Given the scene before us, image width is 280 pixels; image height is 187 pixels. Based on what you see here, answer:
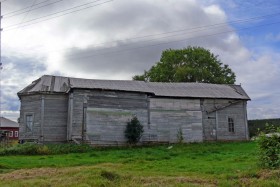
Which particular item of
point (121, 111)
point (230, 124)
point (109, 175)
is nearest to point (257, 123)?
point (230, 124)

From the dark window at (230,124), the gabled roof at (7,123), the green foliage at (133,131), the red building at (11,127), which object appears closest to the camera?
the green foliage at (133,131)

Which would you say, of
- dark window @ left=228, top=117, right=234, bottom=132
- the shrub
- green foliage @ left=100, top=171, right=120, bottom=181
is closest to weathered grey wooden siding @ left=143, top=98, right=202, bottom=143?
the shrub

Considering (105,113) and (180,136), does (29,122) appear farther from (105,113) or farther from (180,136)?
(180,136)

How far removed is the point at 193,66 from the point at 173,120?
22.4 m

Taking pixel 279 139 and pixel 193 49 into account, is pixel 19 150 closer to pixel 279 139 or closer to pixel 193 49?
pixel 279 139

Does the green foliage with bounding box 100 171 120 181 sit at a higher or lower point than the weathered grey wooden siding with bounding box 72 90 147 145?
lower

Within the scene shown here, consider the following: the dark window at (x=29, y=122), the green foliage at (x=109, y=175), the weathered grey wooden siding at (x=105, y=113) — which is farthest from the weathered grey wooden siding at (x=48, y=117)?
the green foliage at (x=109, y=175)

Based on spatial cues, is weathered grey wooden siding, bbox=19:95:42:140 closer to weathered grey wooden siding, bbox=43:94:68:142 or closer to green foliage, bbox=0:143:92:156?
weathered grey wooden siding, bbox=43:94:68:142

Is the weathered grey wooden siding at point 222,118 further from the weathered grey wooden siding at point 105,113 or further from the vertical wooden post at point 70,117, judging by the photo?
the vertical wooden post at point 70,117

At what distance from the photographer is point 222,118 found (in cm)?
3422

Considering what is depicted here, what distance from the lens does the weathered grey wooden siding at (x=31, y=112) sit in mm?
28891

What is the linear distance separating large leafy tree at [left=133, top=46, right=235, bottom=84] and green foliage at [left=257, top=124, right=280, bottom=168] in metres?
37.8

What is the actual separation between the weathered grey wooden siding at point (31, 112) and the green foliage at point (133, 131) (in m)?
6.88

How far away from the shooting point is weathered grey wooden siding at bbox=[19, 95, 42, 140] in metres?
28.9
